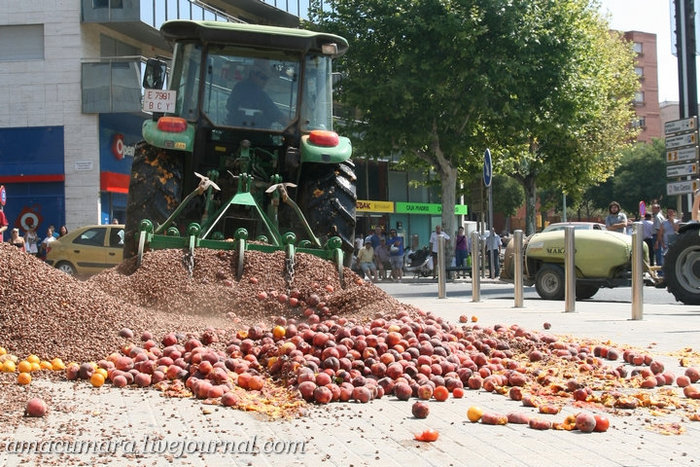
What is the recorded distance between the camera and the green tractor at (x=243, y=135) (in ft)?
36.0

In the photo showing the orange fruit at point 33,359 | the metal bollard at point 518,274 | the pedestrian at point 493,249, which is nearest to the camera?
the orange fruit at point 33,359

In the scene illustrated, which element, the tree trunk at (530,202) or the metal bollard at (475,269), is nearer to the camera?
the metal bollard at (475,269)

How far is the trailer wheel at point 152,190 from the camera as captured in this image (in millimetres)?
10930

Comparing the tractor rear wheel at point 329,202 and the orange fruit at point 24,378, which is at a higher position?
the tractor rear wheel at point 329,202

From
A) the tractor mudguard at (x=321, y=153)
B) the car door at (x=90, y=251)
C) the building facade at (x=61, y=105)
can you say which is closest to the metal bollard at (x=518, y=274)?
the tractor mudguard at (x=321, y=153)

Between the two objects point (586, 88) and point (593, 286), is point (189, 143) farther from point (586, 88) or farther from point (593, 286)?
point (586, 88)

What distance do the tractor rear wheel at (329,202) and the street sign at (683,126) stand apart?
1213 centimetres

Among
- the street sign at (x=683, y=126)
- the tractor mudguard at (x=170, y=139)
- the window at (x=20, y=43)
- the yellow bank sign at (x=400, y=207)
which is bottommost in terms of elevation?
the tractor mudguard at (x=170, y=139)

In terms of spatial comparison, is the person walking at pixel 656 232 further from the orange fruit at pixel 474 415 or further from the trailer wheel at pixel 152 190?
the orange fruit at pixel 474 415

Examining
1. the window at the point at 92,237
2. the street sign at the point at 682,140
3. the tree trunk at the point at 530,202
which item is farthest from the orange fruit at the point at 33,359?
the tree trunk at the point at 530,202

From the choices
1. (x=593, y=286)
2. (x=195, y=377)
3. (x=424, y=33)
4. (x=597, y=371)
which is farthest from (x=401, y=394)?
(x=424, y=33)

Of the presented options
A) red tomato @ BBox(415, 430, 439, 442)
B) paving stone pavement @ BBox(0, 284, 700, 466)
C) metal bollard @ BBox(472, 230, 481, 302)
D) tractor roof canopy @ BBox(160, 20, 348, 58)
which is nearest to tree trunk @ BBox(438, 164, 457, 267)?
metal bollard @ BBox(472, 230, 481, 302)

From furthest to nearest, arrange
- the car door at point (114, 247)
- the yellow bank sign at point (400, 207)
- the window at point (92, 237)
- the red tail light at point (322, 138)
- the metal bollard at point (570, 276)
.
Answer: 1. the yellow bank sign at point (400, 207)
2. the window at point (92, 237)
3. the car door at point (114, 247)
4. the metal bollard at point (570, 276)
5. the red tail light at point (322, 138)

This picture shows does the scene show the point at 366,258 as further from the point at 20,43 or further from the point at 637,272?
the point at 637,272
